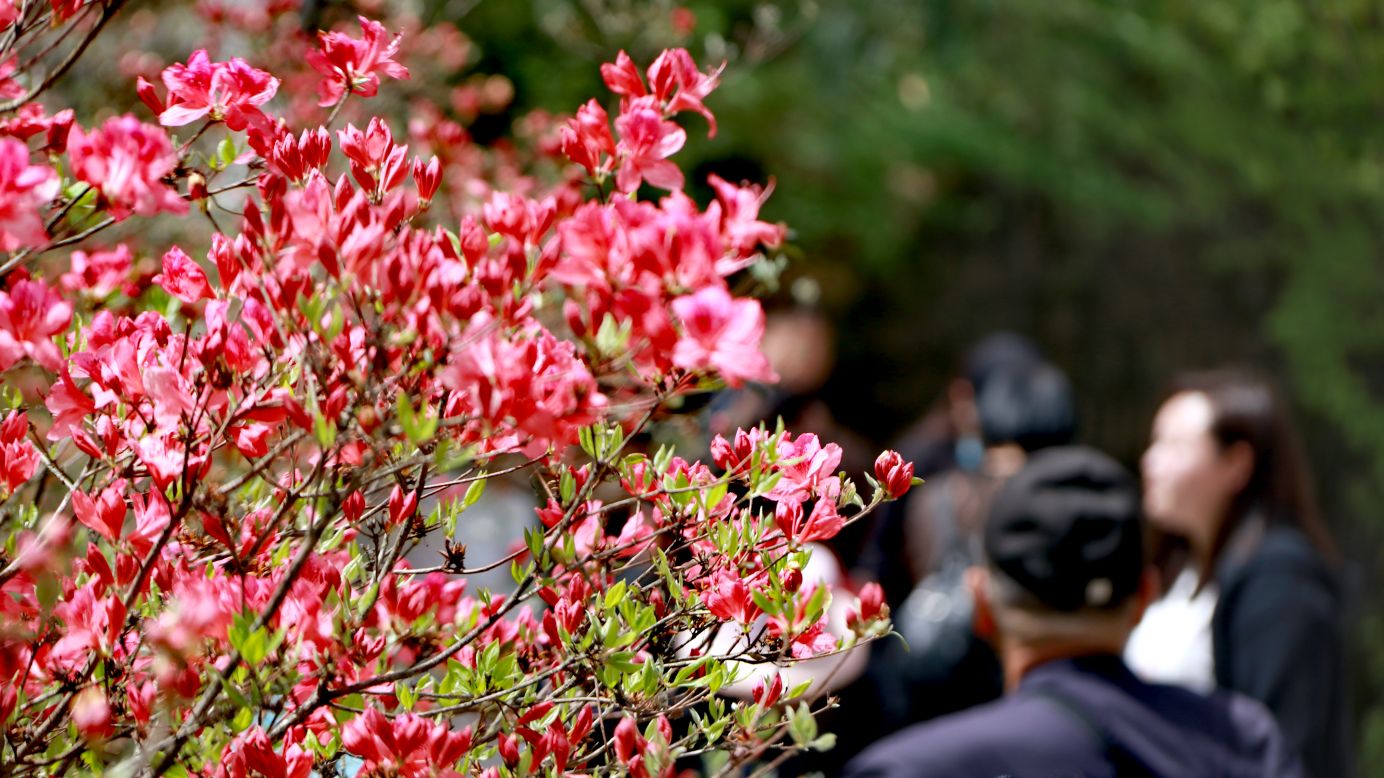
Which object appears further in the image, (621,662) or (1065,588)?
(1065,588)

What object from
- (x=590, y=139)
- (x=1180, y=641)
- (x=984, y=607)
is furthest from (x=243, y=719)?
(x=1180, y=641)

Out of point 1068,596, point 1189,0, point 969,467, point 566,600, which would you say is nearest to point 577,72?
point 969,467

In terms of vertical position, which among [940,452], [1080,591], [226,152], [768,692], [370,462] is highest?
[226,152]

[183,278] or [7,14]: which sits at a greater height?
[7,14]

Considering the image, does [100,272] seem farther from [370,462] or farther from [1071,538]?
[1071,538]

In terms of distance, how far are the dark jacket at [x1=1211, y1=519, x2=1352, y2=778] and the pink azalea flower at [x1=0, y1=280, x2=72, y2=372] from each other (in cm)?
270

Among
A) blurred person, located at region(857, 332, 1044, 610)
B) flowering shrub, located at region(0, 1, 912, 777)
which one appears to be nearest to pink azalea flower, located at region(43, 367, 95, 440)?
flowering shrub, located at region(0, 1, 912, 777)

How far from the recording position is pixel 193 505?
3.40 ft

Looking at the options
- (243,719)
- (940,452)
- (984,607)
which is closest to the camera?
(243,719)

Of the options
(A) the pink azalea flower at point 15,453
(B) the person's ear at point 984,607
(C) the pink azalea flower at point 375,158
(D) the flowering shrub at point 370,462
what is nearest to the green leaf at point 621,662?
(D) the flowering shrub at point 370,462

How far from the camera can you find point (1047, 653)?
2145 millimetres

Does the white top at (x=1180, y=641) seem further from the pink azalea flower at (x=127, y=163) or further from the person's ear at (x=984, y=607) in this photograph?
the pink azalea flower at (x=127, y=163)

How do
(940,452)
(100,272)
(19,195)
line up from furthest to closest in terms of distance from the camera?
(940,452), (100,272), (19,195)

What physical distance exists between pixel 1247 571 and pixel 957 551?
97 cm
